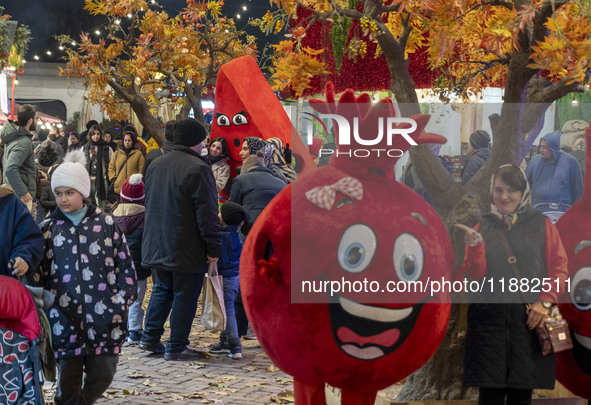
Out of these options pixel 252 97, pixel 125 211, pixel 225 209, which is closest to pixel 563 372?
pixel 225 209

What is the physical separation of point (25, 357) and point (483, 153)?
307 centimetres

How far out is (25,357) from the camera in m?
4.64

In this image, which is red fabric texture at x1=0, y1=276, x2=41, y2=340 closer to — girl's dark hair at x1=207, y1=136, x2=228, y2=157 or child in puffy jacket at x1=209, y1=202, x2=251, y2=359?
child in puffy jacket at x1=209, y1=202, x2=251, y2=359

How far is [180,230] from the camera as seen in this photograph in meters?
7.07

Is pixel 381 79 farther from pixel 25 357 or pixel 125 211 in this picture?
pixel 25 357

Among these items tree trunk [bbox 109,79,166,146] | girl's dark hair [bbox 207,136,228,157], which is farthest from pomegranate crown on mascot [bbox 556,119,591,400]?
tree trunk [bbox 109,79,166,146]

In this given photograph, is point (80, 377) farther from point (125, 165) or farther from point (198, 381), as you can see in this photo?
point (125, 165)

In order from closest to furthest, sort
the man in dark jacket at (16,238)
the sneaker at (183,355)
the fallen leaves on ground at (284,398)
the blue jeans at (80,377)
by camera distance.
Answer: the man in dark jacket at (16,238) < the blue jeans at (80,377) < the fallen leaves on ground at (284,398) < the sneaker at (183,355)

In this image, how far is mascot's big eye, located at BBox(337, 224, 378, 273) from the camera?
3668 millimetres

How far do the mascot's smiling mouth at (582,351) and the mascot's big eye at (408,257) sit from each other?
1.15m

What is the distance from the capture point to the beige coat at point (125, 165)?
11.4 metres

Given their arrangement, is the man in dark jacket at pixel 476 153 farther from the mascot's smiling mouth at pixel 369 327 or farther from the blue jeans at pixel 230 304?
the blue jeans at pixel 230 304

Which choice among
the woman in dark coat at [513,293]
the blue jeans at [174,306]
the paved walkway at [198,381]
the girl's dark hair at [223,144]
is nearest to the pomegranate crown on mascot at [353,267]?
the woman in dark coat at [513,293]

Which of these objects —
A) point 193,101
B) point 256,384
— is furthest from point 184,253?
point 193,101
